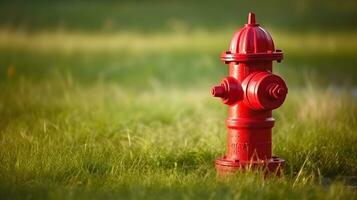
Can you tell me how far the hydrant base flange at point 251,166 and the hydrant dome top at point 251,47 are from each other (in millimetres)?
650

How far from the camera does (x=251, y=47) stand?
4473 mm

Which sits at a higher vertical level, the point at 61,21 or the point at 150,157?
the point at 61,21

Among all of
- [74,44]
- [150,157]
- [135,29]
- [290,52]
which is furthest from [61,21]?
[150,157]

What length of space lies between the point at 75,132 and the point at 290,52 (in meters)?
7.79

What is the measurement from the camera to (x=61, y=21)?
1274 cm

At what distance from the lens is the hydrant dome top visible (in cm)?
445

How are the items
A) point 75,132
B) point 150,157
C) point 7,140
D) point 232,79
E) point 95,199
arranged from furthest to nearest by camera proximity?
point 75,132, point 7,140, point 150,157, point 232,79, point 95,199

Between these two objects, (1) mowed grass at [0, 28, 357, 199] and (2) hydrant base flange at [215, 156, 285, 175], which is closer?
(1) mowed grass at [0, 28, 357, 199]

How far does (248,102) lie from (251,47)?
0.35m

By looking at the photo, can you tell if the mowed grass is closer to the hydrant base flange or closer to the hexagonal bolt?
the hydrant base flange

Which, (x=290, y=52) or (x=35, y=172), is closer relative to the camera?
(x=35, y=172)

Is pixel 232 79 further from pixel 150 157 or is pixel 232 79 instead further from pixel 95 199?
pixel 95 199

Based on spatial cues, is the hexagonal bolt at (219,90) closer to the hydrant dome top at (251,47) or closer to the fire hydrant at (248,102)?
the fire hydrant at (248,102)

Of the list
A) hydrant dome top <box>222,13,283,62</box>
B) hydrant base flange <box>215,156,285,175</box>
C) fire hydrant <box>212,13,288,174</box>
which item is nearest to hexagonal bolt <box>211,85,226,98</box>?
fire hydrant <box>212,13,288,174</box>
